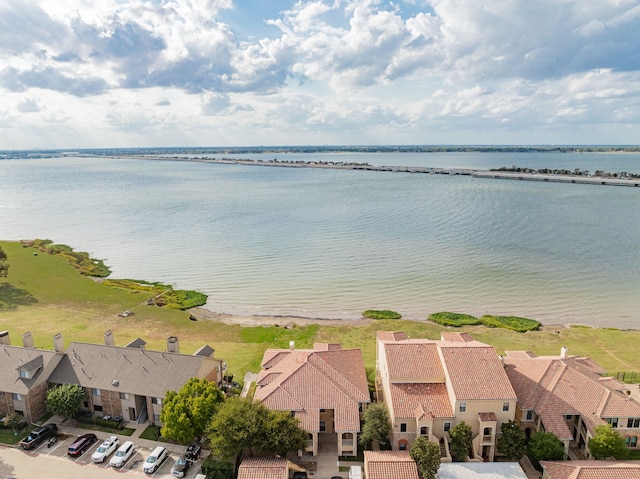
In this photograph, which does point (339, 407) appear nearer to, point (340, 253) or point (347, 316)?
point (347, 316)

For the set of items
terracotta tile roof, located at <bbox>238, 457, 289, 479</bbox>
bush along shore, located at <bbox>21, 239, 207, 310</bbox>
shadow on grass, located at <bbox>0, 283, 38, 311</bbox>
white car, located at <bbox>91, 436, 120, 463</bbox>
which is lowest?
bush along shore, located at <bbox>21, 239, 207, 310</bbox>

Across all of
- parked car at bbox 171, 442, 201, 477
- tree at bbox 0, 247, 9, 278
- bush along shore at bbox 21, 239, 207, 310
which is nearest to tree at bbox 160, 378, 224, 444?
parked car at bbox 171, 442, 201, 477

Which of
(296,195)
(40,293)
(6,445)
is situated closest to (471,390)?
(6,445)

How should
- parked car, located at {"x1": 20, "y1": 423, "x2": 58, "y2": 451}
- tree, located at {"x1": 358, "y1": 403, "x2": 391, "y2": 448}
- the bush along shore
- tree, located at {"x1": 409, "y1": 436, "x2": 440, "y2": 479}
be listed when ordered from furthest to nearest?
the bush along shore
parked car, located at {"x1": 20, "y1": 423, "x2": 58, "y2": 451}
tree, located at {"x1": 358, "y1": 403, "x2": 391, "y2": 448}
tree, located at {"x1": 409, "y1": 436, "x2": 440, "y2": 479}

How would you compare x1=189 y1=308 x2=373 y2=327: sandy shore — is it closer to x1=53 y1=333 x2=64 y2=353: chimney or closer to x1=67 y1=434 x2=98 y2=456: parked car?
x1=53 y1=333 x2=64 y2=353: chimney

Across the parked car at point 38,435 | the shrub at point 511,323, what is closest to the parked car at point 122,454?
the parked car at point 38,435

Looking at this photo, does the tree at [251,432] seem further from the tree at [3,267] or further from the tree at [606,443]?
the tree at [3,267]
